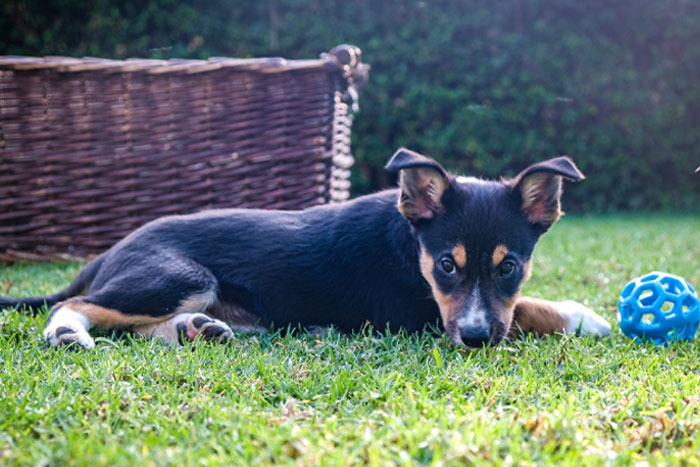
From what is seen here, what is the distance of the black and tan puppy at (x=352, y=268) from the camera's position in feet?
12.0

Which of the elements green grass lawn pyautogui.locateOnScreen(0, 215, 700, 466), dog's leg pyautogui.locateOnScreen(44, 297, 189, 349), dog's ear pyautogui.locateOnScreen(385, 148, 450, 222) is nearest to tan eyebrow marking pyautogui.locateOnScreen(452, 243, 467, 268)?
dog's ear pyautogui.locateOnScreen(385, 148, 450, 222)

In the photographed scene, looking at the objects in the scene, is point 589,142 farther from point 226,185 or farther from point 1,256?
point 1,256

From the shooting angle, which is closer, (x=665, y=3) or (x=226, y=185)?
(x=226, y=185)

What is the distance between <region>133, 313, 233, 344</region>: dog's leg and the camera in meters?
3.72

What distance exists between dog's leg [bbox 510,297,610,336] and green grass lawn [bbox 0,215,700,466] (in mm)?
153

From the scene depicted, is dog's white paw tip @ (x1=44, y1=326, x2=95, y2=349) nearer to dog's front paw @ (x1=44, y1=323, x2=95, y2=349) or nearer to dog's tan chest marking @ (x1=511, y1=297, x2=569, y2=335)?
dog's front paw @ (x1=44, y1=323, x2=95, y2=349)

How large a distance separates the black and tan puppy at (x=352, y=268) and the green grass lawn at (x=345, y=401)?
7.0 inches

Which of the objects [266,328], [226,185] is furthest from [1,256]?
[266,328]

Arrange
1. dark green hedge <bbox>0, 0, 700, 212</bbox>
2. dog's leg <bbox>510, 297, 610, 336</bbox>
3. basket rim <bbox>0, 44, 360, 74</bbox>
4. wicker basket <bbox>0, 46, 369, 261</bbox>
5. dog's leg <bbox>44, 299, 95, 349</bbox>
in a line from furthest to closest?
dark green hedge <bbox>0, 0, 700, 212</bbox>, wicker basket <bbox>0, 46, 369, 261</bbox>, basket rim <bbox>0, 44, 360, 74</bbox>, dog's leg <bbox>510, 297, 610, 336</bbox>, dog's leg <bbox>44, 299, 95, 349</bbox>

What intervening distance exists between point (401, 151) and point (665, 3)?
9.98m

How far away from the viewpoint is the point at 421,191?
3.87 meters

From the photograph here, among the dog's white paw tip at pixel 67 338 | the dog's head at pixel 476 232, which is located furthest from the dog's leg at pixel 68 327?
the dog's head at pixel 476 232

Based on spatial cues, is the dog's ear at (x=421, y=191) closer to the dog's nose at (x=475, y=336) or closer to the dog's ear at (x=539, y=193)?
the dog's ear at (x=539, y=193)

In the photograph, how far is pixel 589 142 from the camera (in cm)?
1179
